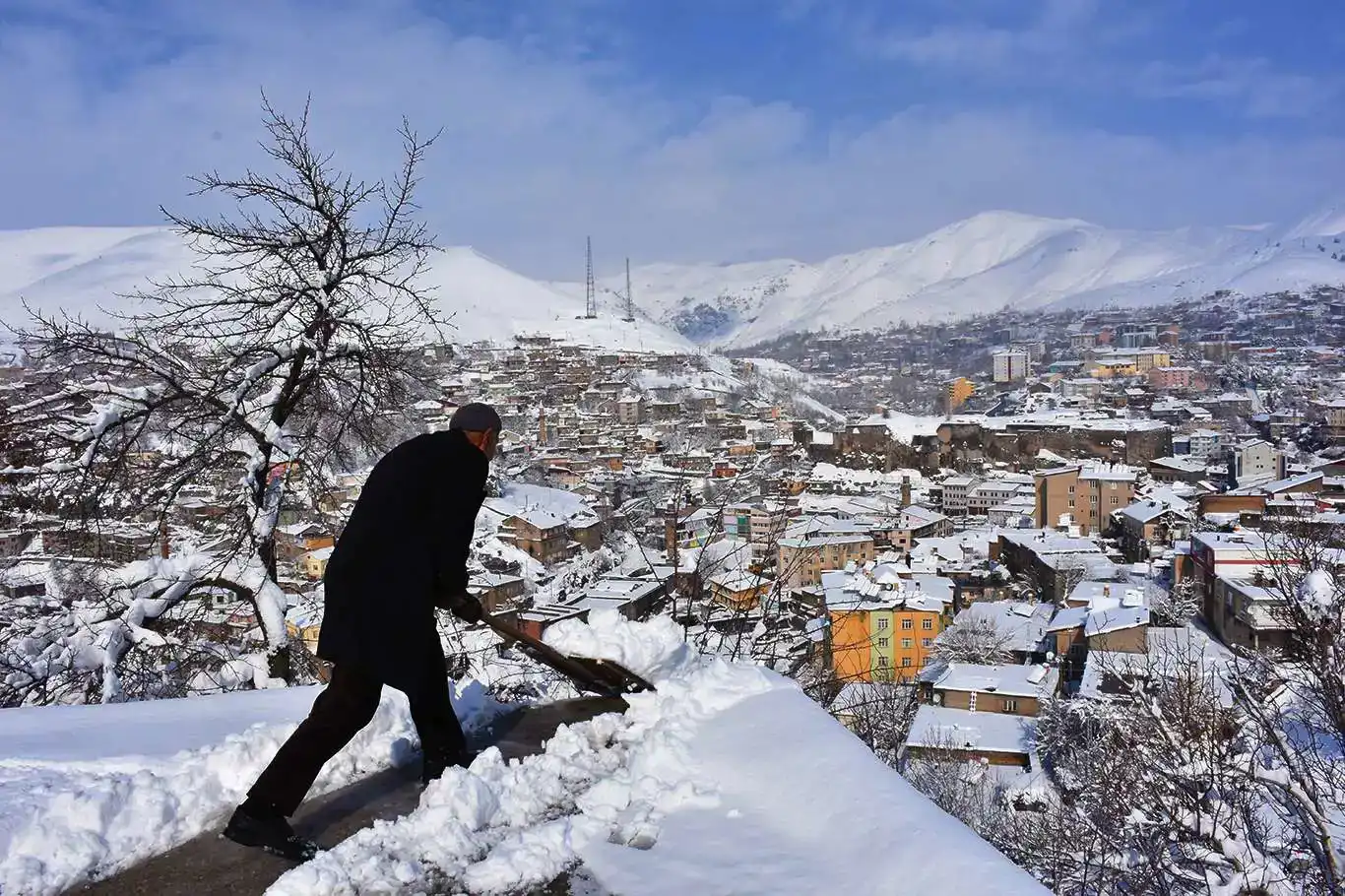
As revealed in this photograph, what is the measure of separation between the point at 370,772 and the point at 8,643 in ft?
9.30

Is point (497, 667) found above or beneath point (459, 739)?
beneath

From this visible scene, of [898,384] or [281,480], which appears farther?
[898,384]

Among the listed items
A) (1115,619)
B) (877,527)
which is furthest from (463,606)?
(877,527)

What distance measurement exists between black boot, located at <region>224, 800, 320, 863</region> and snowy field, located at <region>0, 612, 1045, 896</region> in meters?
0.13

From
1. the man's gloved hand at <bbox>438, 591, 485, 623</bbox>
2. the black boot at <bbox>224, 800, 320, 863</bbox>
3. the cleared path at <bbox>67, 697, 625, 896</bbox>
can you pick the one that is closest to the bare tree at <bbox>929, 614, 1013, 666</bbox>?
the cleared path at <bbox>67, 697, 625, 896</bbox>

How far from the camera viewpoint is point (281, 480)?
190 inches

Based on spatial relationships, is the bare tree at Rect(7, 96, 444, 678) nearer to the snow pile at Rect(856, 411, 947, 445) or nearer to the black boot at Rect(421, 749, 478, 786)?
the black boot at Rect(421, 749, 478, 786)

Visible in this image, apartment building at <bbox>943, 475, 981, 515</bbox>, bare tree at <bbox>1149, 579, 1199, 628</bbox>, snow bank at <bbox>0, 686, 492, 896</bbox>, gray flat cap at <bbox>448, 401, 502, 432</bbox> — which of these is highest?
gray flat cap at <bbox>448, 401, 502, 432</bbox>

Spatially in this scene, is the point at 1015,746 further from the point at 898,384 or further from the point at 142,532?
the point at 898,384

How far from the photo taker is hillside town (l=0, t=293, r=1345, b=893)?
17.0 feet

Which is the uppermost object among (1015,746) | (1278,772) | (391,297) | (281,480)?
(391,297)

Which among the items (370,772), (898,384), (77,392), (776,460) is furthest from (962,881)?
(898,384)

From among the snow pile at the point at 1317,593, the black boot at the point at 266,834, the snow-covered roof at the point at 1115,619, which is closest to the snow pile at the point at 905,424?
the snow-covered roof at the point at 1115,619

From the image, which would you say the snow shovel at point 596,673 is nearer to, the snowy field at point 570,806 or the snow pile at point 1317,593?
the snowy field at point 570,806
